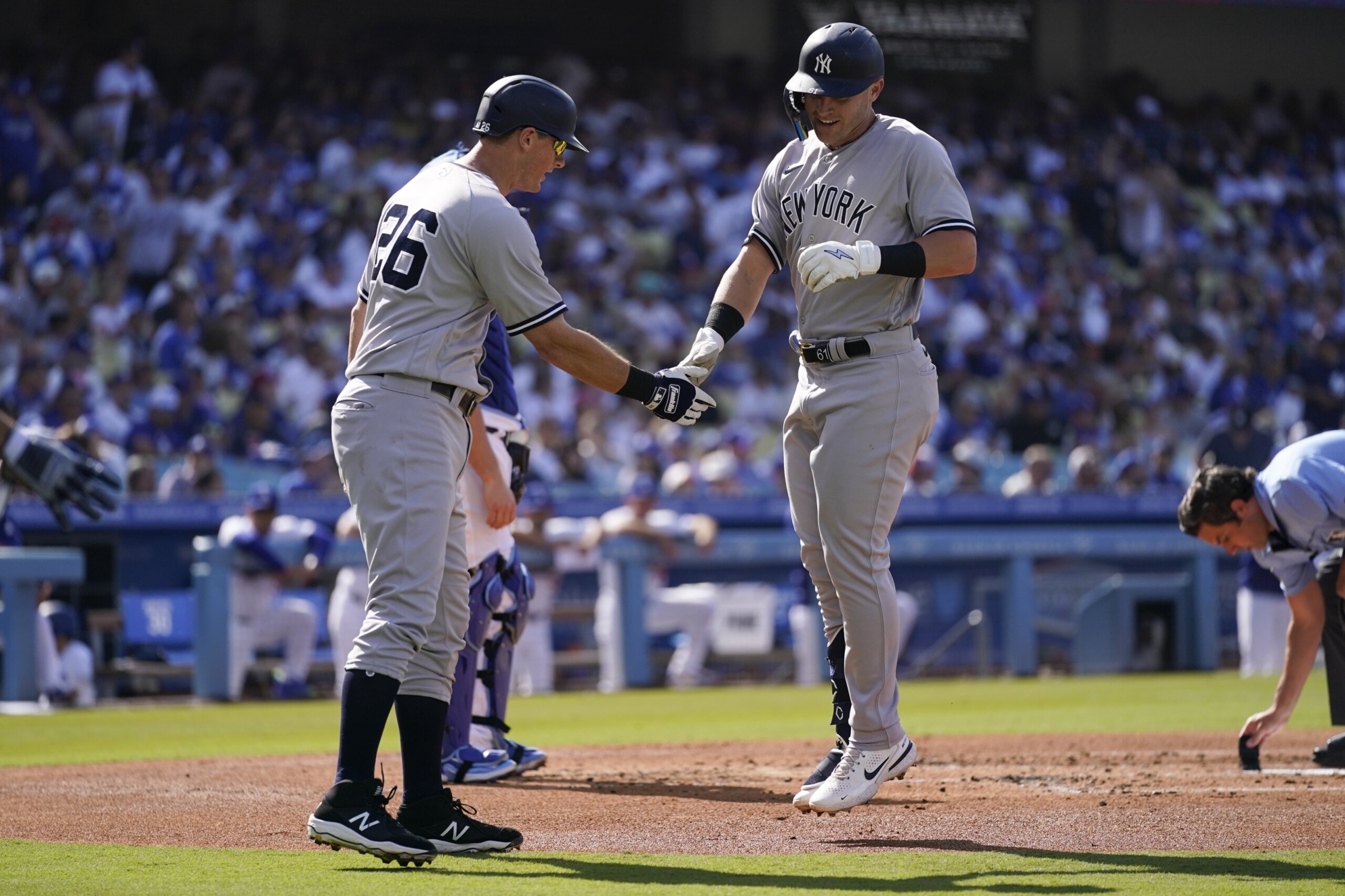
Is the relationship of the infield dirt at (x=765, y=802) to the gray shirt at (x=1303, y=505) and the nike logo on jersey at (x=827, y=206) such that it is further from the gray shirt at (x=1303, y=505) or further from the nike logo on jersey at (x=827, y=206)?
the nike logo on jersey at (x=827, y=206)

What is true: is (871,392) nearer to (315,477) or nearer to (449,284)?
(449,284)

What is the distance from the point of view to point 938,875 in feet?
11.5

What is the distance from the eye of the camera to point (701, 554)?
1153cm

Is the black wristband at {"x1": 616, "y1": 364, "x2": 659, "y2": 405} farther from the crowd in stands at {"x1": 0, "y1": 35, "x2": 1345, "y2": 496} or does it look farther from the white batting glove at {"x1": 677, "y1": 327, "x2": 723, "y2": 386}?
the crowd in stands at {"x1": 0, "y1": 35, "x2": 1345, "y2": 496}

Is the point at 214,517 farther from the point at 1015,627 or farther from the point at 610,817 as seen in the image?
the point at 610,817

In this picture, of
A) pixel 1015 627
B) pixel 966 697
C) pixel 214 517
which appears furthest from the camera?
pixel 1015 627

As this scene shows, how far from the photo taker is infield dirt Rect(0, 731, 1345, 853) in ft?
13.3

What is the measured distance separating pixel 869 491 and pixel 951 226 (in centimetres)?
76

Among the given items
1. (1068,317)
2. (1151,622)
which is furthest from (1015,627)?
(1068,317)

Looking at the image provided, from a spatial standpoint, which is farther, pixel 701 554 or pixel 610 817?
pixel 701 554

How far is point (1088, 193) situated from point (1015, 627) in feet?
33.1

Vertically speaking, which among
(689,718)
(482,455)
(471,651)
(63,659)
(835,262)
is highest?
(835,262)

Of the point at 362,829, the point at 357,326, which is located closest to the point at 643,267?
the point at 357,326

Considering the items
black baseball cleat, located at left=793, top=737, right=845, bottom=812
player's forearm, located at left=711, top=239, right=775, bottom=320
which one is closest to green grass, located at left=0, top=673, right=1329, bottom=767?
black baseball cleat, located at left=793, top=737, right=845, bottom=812
